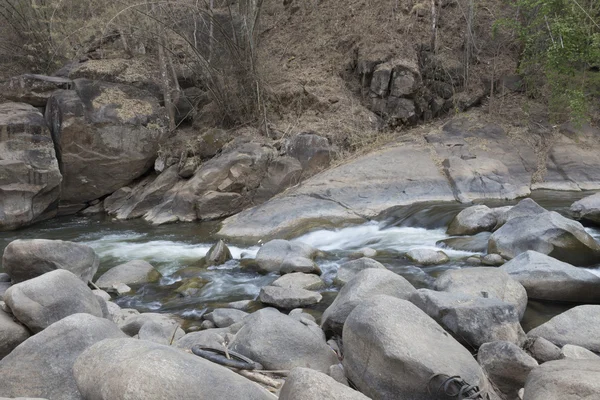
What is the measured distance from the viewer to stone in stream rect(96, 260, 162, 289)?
7109 mm

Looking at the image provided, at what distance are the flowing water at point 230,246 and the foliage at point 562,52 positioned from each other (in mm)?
2996

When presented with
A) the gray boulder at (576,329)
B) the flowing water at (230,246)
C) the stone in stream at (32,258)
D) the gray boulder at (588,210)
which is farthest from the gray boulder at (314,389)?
the gray boulder at (588,210)

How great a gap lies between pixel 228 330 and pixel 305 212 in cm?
525

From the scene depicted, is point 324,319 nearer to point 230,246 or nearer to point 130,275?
point 130,275

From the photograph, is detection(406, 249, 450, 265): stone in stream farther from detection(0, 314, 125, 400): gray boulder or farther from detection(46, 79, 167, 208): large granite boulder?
detection(46, 79, 167, 208): large granite boulder

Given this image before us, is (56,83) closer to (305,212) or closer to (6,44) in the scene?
(6,44)

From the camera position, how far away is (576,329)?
4141 mm

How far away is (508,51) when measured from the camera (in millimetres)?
14867

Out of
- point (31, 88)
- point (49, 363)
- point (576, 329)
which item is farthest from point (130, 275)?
point (31, 88)

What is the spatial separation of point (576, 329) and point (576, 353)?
0.51m

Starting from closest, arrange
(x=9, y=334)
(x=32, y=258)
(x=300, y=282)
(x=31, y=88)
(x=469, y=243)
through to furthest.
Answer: (x=9, y=334) → (x=32, y=258) → (x=300, y=282) → (x=469, y=243) → (x=31, y=88)

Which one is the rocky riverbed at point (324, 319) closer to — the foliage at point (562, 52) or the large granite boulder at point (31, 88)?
the foliage at point (562, 52)

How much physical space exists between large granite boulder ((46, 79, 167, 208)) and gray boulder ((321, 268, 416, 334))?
9964 millimetres

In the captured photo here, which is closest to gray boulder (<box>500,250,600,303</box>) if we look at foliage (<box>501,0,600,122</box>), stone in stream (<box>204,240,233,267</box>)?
stone in stream (<box>204,240,233,267</box>)
